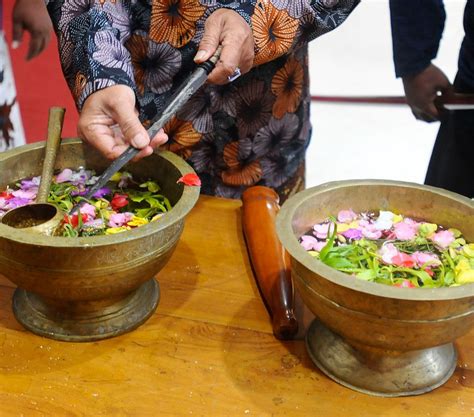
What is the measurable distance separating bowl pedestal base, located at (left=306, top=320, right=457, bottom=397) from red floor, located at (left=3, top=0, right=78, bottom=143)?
7.61 ft

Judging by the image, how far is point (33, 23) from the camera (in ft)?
6.09

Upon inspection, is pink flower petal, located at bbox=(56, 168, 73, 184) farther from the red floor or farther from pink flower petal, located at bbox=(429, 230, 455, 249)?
the red floor

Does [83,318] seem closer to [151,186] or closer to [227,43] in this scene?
[151,186]

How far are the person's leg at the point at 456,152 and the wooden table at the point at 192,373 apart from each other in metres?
0.70

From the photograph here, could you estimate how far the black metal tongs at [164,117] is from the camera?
1019mm

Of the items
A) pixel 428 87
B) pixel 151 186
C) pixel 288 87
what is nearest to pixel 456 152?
pixel 428 87

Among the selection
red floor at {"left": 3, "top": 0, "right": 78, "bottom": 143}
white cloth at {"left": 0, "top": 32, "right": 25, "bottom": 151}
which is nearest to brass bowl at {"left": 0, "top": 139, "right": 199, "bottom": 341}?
white cloth at {"left": 0, "top": 32, "right": 25, "bottom": 151}

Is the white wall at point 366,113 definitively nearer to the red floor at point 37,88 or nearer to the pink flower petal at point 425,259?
the red floor at point 37,88

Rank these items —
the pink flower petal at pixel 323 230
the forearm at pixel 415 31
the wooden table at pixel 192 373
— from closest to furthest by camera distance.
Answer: the wooden table at pixel 192 373 < the pink flower petal at pixel 323 230 < the forearm at pixel 415 31

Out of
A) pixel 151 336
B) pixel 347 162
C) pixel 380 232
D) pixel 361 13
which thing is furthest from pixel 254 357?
pixel 361 13

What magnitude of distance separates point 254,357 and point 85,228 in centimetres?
32

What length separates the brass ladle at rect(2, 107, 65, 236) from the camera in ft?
3.04

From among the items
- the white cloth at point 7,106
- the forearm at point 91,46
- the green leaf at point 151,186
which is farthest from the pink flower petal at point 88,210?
the white cloth at point 7,106

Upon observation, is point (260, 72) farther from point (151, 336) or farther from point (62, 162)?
point (151, 336)
